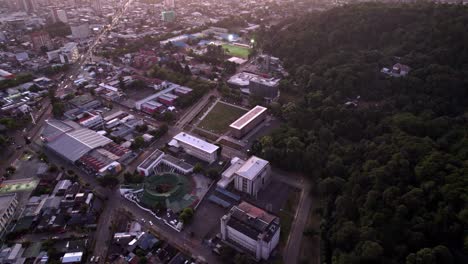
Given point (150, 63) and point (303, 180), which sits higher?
point (150, 63)

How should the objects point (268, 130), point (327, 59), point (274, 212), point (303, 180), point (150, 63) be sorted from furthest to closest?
point (150, 63) < point (327, 59) < point (268, 130) < point (303, 180) < point (274, 212)

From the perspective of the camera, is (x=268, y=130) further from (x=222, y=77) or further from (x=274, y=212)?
(x=222, y=77)

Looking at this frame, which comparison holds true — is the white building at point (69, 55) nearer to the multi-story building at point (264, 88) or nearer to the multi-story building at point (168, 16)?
the multi-story building at point (168, 16)

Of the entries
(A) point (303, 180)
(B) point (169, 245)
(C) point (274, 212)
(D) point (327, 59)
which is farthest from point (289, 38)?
(B) point (169, 245)

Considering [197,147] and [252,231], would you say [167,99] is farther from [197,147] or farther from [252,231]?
[252,231]

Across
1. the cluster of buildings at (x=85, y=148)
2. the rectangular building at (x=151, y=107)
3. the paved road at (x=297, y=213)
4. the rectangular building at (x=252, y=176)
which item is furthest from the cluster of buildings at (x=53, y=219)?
the paved road at (x=297, y=213)

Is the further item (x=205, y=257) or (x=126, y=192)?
(x=126, y=192)

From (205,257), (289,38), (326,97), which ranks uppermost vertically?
(289,38)
